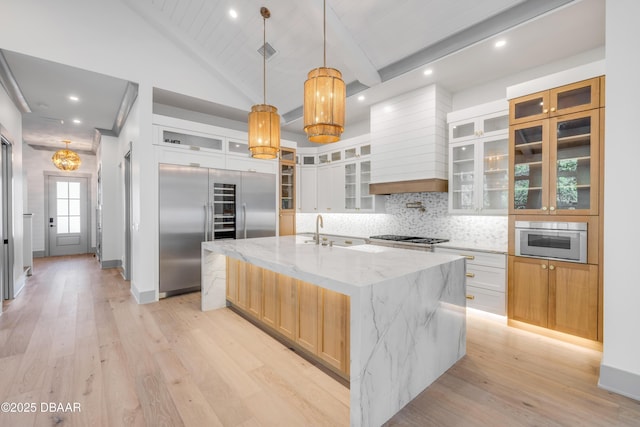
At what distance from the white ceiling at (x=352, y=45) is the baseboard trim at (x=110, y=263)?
9.76 feet

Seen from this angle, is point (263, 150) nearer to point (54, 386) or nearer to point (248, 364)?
point (248, 364)

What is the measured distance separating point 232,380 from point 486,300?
2887mm

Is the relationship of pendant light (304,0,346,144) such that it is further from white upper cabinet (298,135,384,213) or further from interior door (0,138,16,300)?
interior door (0,138,16,300)

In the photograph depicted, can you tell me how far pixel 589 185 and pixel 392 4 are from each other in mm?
2598

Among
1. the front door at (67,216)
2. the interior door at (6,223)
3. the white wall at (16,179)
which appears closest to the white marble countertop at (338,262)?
the interior door at (6,223)

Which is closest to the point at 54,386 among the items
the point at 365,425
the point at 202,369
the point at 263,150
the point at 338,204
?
the point at 202,369

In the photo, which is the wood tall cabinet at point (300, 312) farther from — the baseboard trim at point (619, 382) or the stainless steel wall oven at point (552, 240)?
the stainless steel wall oven at point (552, 240)

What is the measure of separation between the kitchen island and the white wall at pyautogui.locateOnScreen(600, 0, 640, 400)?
3.19ft

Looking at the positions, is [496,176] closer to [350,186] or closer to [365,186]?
[365,186]

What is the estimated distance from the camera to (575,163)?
112 inches

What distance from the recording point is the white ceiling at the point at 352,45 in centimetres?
288

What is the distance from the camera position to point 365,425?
1.62 m

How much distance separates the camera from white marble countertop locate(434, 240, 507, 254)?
11.3 feet

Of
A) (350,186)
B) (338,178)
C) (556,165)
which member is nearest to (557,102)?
(556,165)
